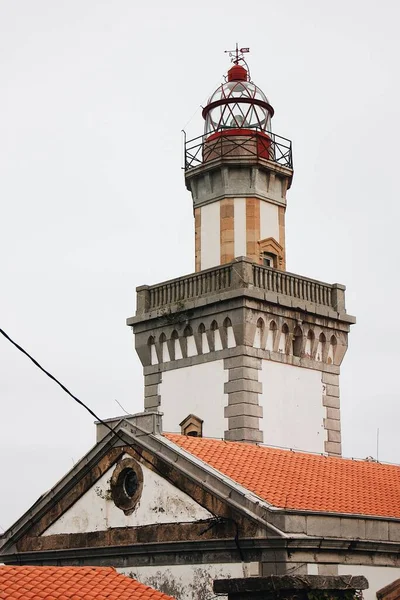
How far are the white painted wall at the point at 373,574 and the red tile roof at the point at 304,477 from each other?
114 cm

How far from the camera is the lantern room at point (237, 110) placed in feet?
118

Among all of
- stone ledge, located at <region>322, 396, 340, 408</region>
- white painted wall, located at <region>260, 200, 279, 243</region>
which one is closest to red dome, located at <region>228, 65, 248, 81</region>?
white painted wall, located at <region>260, 200, 279, 243</region>

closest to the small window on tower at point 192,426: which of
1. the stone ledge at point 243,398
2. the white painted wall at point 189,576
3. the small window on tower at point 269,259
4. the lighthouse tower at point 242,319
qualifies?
the lighthouse tower at point 242,319

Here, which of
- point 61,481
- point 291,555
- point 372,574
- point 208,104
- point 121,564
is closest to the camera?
point 291,555

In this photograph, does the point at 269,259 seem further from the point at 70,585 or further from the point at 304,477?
the point at 70,585

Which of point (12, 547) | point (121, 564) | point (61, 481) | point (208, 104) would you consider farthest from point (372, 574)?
point (208, 104)

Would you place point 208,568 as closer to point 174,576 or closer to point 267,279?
point 174,576

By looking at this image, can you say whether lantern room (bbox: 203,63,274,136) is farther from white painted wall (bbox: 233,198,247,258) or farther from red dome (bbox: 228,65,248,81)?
white painted wall (bbox: 233,198,247,258)

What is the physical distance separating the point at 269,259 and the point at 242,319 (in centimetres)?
347

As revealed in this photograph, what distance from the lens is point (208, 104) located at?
120 ft

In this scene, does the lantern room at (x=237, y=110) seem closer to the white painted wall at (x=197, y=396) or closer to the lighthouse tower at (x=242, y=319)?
the lighthouse tower at (x=242, y=319)

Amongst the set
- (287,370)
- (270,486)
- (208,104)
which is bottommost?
(270,486)

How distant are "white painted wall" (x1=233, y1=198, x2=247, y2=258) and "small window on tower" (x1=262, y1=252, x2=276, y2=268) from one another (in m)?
0.68

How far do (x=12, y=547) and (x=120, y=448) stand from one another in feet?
14.4
